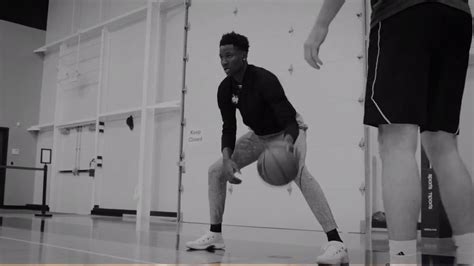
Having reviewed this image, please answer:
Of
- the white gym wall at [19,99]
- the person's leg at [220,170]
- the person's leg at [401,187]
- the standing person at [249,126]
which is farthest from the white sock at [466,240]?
the white gym wall at [19,99]

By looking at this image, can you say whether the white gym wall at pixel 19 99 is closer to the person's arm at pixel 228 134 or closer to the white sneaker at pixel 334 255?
the person's arm at pixel 228 134

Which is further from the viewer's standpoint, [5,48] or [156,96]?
[5,48]

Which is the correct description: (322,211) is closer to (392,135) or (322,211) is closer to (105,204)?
(392,135)

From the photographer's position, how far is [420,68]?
1491 mm

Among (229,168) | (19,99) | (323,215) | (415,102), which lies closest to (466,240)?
(415,102)

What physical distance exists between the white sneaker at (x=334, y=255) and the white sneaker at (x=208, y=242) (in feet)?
2.25

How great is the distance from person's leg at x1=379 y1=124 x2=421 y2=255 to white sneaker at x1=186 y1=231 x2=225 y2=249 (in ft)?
4.86

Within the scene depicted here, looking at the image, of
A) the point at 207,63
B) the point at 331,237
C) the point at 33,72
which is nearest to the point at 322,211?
the point at 331,237

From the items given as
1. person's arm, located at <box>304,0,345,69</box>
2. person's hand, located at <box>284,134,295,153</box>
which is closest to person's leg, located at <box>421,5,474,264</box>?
person's arm, located at <box>304,0,345,69</box>

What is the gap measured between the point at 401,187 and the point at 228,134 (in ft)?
5.62

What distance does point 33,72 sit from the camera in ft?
40.5

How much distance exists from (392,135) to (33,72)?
39.7ft

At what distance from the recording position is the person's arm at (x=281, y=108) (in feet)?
9.91

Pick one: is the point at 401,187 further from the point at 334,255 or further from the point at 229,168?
the point at 229,168
